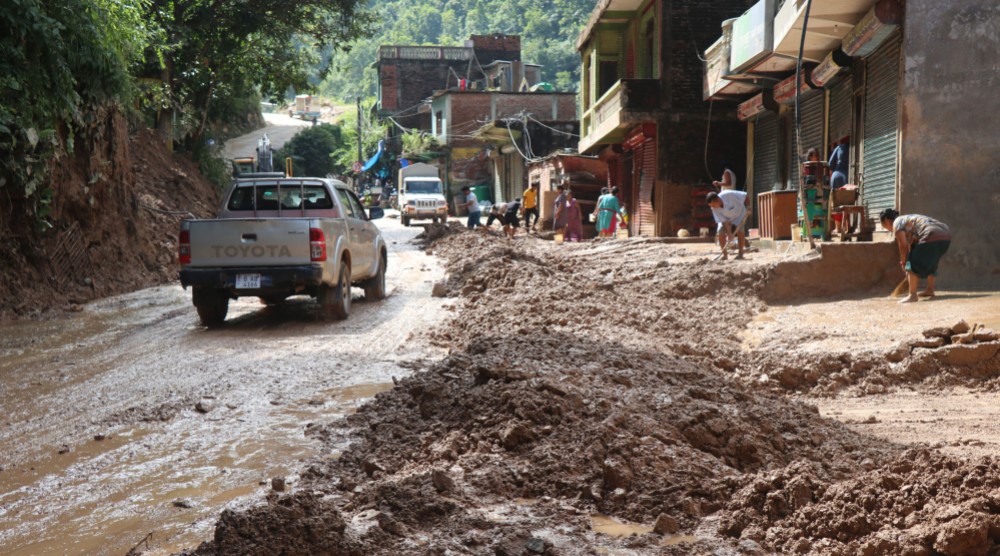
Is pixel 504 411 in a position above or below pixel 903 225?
below

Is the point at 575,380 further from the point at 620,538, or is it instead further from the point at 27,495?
the point at 27,495

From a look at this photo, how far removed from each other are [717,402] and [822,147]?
40.4 ft

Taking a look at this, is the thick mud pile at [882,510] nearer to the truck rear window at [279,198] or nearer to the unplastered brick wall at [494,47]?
the truck rear window at [279,198]

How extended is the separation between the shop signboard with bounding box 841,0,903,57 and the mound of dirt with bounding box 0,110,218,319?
456 inches

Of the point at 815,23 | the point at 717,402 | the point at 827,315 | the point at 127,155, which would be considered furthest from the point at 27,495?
the point at 127,155

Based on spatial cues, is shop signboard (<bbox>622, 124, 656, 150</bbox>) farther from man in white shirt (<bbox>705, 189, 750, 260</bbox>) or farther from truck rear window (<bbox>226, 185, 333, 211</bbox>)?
truck rear window (<bbox>226, 185, 333, 211</bbox>)

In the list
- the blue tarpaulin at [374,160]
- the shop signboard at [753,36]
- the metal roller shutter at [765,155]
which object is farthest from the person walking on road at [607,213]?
the blue tarpaulin at [374,160]

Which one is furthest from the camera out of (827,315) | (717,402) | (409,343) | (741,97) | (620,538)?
(741,97)

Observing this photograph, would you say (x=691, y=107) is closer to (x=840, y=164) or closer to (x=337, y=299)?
(x=840, y=164)

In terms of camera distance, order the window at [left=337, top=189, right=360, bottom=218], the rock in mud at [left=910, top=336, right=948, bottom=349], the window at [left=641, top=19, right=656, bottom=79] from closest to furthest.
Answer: the rock in mud at [left=910, top=336, right=948, bottom=349]
the window at [left=337, top=189, right=360, bottom=218]
the window at [left=641, top=19, right=656, bottom=79]

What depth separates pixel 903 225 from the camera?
35.6ft

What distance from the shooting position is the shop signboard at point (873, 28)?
1233cm

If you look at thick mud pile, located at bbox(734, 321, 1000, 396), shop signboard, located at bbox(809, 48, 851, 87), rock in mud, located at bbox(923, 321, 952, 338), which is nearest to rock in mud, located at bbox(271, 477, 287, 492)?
thick mud pile, located at bbox(734, 321, 1000, 396)

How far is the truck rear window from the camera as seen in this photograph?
12195 millimetres
